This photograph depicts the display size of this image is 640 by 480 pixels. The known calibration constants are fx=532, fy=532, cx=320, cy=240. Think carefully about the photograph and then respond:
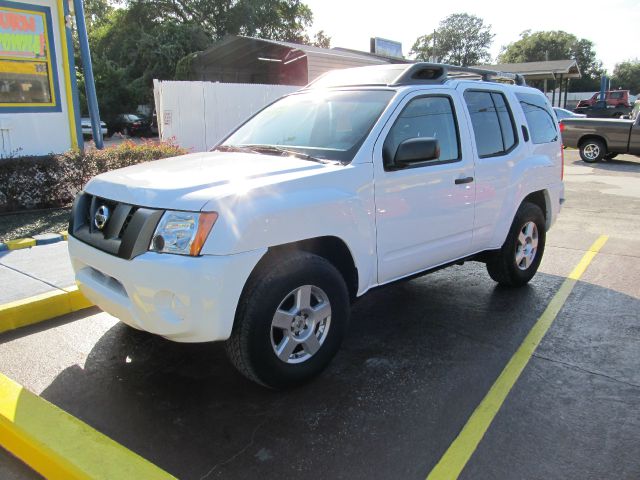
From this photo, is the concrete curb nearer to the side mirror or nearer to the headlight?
the headlight

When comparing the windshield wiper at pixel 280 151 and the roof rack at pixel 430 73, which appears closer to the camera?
the windshield wiper at pixel 280 151

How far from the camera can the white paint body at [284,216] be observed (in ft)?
9.38

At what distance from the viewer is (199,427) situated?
119 inches

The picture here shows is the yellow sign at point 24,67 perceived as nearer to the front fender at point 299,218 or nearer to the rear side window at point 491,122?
the rear side window at point 491,122

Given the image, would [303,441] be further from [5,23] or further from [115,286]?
[5,23]

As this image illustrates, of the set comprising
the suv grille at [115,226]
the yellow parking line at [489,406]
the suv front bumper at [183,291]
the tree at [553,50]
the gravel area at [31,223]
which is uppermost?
the tree at [553,50]

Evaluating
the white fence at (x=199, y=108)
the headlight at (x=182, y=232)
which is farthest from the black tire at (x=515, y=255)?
the white fence at (x=199, y=108)

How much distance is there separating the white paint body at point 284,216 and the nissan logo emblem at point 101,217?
102 mm

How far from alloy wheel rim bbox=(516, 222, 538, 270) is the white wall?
827 cm

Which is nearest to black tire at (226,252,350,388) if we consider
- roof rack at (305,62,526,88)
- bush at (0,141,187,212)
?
roof rack at (305,62,526,88)

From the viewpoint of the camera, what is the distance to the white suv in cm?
289

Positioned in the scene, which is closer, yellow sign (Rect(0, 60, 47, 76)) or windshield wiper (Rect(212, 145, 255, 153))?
windshield wiper (Rect(212, 145, 255, 153))

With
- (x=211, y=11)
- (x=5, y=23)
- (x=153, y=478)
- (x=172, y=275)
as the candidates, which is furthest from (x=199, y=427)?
(x=211, y=11)

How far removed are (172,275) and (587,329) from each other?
347 centimetres
